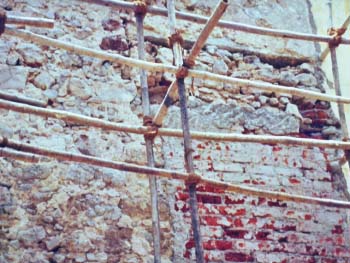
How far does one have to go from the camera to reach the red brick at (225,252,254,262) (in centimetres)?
332

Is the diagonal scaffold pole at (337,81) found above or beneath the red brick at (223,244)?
above

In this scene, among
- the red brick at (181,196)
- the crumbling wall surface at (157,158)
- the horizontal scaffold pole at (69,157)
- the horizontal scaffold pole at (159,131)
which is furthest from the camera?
the red brick at (181,196)

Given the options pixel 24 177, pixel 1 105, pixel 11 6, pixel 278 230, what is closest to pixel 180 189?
pixel 278 230

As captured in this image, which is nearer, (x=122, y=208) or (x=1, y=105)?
(x=1, y=105)

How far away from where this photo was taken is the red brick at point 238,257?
3.32 m

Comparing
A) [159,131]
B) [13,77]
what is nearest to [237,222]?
[159,131]

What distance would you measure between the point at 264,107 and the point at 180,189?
2.65 feet

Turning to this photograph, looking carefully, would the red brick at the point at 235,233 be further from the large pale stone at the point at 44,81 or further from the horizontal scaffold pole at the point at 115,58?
the large pale stone at the point at 44,81

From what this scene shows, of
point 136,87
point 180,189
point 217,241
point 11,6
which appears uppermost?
point 11,6

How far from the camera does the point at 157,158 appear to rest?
3420 millimetres

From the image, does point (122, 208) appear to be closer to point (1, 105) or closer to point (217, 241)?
point (217, 241)

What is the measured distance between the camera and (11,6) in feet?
11.6

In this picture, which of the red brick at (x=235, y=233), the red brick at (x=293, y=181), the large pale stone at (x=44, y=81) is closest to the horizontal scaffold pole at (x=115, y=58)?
the large pale stone at (x=44, y=81)

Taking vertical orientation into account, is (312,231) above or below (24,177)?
below
